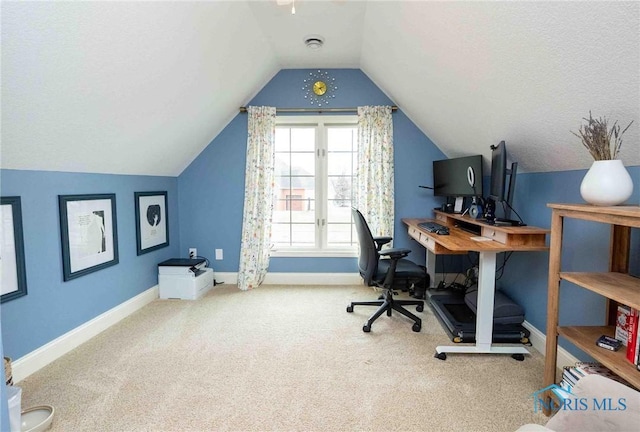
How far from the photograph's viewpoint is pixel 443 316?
2674 mm

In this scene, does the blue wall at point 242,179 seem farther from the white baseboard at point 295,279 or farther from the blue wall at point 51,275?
the blue wall at point 51,275

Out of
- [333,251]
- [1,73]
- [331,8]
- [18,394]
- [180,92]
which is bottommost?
[18,394]

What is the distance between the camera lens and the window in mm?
3758

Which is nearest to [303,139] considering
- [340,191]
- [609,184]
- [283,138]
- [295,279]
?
[283,138]

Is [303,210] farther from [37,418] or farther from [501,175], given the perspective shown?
[37,418]

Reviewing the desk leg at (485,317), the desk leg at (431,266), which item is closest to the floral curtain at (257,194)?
the desk leg at (431,266)

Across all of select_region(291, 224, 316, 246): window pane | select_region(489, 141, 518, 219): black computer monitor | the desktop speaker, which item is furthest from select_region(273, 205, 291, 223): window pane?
select_region(489, 141, 518, 219): black computer monitor

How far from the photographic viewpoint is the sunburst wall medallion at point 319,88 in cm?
363

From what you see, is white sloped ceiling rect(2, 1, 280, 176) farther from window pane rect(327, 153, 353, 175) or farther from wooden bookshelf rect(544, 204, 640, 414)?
wooden bookshelf rect(544, 204, 640, 414)

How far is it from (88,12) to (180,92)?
3.37 feet

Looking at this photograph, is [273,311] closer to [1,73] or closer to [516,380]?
[516,380]

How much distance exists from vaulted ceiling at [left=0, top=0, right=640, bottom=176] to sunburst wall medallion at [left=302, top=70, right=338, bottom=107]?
35 cm

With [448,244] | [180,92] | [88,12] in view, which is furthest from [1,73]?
[448,244]

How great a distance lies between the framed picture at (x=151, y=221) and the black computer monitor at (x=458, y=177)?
3.08 m
